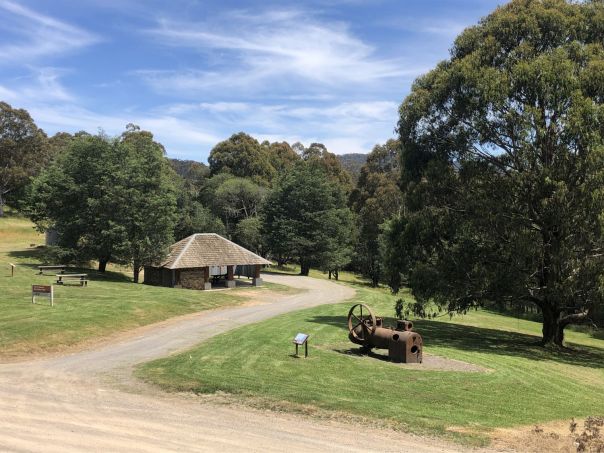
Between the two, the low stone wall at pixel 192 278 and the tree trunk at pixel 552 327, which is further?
the low stone wall at pixel 192 278

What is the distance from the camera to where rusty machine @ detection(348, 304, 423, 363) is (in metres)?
17.1

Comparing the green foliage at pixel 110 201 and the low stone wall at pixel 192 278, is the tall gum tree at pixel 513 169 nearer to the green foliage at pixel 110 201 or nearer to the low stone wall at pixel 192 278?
the low stone wall at pixel 192 278

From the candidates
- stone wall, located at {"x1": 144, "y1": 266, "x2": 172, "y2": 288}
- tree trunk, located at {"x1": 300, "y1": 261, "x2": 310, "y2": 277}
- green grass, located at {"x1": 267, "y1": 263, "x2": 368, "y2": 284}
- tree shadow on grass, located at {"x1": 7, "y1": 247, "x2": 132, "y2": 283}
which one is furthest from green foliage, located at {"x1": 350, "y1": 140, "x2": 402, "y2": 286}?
tree shadow on grass, located at {"x1": 7, "y1": 247, "x2": 132, "y2": 283}

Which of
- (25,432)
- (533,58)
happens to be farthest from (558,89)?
(25,432)

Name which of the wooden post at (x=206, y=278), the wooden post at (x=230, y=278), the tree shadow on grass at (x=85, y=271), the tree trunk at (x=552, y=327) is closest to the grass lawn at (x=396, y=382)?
the tree trunk at (x=552, y=327)

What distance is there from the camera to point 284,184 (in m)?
66.6

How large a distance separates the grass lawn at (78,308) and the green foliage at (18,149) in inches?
1614

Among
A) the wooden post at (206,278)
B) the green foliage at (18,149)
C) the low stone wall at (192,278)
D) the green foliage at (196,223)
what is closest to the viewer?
the low stone wall at (192,278)

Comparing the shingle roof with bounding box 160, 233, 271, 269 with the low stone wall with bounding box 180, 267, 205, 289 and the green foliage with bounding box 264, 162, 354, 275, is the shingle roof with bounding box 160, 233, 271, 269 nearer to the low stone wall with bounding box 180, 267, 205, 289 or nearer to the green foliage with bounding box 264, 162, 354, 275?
the low stone wall with bounding box 180, 267, 205, 289

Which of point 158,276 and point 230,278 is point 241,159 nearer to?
point 230,278

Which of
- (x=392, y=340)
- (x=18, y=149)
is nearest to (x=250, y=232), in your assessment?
(x=18, y=149)

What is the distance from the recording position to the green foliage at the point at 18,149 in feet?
263

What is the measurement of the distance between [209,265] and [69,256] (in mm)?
11493

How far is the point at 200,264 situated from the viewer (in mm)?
43469
